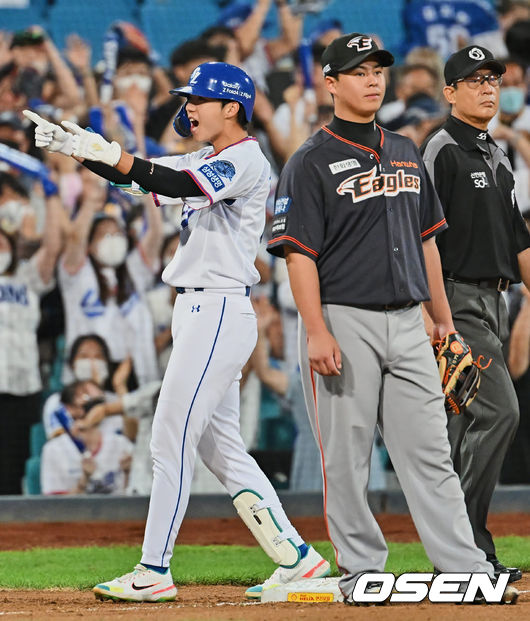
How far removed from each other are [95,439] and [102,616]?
6019 mm

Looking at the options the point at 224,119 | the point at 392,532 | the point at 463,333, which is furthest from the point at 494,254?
the point at 392,532

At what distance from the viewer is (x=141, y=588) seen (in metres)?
4.63

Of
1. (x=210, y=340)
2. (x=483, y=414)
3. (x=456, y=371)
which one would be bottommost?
(x=483, y=414)

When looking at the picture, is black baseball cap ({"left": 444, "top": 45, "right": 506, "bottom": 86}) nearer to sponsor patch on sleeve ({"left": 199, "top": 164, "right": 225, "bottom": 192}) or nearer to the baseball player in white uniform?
the baseball player in white uniform

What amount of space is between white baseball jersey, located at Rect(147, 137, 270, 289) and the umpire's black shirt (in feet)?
2.73

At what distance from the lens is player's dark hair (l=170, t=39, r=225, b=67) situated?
10734 millimetres

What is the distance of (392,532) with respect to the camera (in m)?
8.44

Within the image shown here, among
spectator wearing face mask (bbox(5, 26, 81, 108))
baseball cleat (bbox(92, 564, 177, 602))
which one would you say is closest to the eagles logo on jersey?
baseball cleat (bbox(92, 564, 177, 602))

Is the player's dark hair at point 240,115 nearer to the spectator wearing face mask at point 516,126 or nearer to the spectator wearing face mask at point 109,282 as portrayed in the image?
the spectator wearing face mask at point 109,282

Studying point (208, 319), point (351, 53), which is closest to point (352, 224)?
point (351, 53)

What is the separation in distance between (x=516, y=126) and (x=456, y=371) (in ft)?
22.9

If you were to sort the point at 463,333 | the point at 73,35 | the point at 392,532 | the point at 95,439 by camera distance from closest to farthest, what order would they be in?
the point at 463,333
the point at 392,532
the point at 95,439
the point at 73,35

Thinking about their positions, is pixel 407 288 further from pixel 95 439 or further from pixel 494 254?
pixel 95 439

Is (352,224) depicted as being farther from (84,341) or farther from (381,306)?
(84,341)
